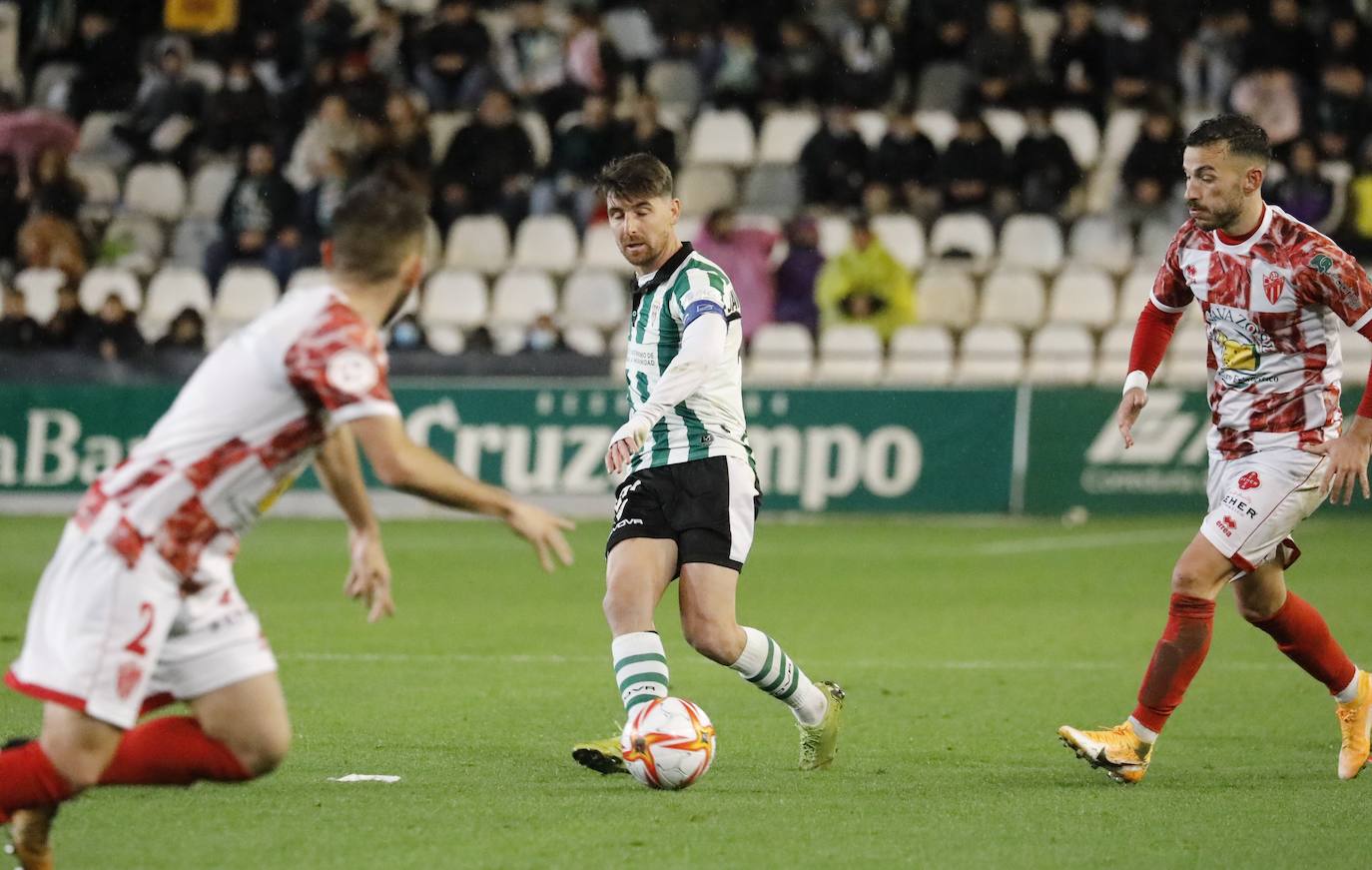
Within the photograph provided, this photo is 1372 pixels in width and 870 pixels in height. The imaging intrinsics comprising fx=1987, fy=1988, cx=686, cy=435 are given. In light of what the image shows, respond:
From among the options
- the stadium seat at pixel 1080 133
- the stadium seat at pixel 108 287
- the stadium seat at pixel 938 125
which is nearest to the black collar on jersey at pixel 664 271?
the stadium seat at pixel 108 287

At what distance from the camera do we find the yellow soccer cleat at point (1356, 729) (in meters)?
6.93

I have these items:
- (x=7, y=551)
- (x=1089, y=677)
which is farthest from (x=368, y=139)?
(x=1089, y=677)

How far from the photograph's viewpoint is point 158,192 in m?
20.7

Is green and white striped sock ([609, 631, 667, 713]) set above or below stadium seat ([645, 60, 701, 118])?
below

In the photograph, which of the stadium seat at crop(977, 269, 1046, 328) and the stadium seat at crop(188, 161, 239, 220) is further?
the stadium seat at crop(188, 161, 239, 220)

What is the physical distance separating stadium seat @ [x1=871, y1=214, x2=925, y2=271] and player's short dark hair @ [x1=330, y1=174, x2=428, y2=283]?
1435 centimetres

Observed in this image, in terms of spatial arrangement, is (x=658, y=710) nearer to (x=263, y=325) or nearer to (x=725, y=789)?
(x=725, y=789)

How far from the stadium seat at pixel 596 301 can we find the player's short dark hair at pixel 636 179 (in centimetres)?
1176

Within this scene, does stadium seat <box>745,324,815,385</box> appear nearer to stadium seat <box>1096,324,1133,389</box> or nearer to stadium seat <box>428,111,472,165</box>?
stadium seat <box>1096,324,1133,389</box>

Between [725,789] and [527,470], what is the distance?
1009 centimetres

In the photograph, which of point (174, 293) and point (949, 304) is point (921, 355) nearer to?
point (949, 304)

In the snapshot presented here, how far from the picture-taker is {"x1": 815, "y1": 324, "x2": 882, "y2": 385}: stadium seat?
57.9ft

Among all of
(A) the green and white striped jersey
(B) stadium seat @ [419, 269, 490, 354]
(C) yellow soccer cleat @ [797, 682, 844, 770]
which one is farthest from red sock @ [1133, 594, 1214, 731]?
(B) stadium seat @ [419, 269, 490, 354]

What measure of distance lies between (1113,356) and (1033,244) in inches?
73.1
